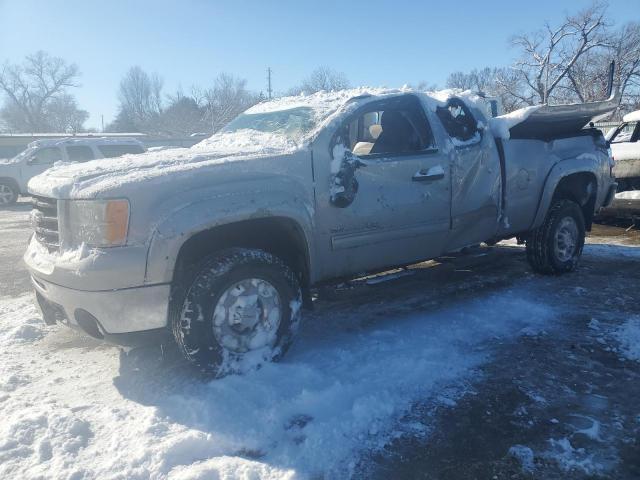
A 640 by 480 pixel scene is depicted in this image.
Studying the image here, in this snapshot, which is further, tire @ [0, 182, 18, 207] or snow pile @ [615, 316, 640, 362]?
tire @ [0, 182, 18, 207]

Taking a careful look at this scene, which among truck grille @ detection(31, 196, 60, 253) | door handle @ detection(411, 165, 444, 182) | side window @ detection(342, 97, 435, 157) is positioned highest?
side window @ detection(342, 97, 435, 157)

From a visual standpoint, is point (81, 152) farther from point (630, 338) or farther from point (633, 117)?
point (630, 338)

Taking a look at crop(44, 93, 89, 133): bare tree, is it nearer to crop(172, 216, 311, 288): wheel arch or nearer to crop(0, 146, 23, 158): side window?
crop(0, 146, 23, 158): side window

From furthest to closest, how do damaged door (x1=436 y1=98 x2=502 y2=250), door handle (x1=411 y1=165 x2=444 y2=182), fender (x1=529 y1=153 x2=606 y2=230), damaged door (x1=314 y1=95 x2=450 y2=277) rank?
fender (x1=529 y1=153 x2=606 y2=230) < damaged door (x1=436 y1=98 x2=502 y2=250) < door handle (x1=411 y1=165 x2=444 y2=182) < damaged door (x1=314 y1=95 x2=450 y2=277)

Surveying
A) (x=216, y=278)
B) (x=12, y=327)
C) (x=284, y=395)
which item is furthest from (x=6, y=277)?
(x=284, y=395)

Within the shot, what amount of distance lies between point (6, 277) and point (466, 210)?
219 inches

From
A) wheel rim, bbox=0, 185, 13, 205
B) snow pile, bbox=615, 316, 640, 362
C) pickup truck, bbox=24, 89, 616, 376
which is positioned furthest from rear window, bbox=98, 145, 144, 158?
snow pile, bbox=615, 316, 640, 362

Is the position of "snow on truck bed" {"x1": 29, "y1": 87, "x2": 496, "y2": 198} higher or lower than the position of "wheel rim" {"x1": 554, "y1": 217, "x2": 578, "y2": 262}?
higher

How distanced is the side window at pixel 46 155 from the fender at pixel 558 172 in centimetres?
1499

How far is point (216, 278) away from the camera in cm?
309

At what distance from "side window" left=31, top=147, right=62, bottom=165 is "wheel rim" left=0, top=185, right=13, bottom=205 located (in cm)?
115

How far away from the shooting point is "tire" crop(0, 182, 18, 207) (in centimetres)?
1573

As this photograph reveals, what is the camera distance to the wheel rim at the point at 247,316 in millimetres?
3191

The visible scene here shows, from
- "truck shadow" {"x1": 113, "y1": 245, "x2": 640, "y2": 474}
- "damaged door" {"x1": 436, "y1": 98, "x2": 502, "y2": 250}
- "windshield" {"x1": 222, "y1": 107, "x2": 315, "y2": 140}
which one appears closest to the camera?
"truck shadow" {"x1": 113, "y1": 245, "x2": 640, "y2": 474}
